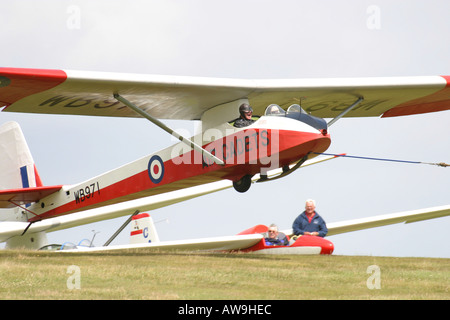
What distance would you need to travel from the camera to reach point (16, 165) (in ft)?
63.1

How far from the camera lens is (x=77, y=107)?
13656 millimetres

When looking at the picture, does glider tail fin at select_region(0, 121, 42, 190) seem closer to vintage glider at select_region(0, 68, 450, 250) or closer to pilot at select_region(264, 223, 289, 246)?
vintage glider at select_region(0, 68, 450, 250)

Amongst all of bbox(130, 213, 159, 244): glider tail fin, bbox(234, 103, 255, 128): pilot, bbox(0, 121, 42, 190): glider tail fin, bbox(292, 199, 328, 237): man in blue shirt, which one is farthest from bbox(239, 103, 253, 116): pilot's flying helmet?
bbox(130, 213, 159, 244): glider tail fin

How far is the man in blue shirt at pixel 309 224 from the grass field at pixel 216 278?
1816mm

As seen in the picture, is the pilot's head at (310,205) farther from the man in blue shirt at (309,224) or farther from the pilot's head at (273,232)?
the pilot's head at (273,232)

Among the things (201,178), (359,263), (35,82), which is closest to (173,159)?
(201,178)

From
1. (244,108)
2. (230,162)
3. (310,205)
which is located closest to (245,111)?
(244,108)

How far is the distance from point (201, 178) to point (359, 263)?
3.63m

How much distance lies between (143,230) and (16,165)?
4640mm

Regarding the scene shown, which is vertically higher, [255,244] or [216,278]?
[255,244]

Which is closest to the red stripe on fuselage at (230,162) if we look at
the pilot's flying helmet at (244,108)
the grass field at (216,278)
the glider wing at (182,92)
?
the pilot's flying helmet at (244,108)

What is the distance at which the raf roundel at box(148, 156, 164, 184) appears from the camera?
1391cm

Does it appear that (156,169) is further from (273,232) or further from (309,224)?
(309,224)
